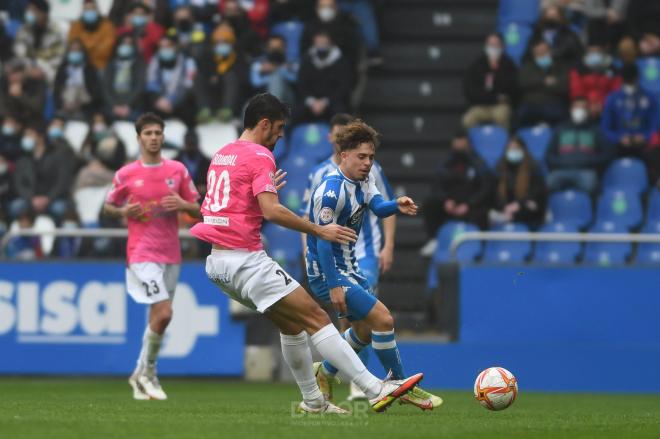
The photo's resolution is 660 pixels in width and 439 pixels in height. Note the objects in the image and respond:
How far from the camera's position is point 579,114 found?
17.5 meters

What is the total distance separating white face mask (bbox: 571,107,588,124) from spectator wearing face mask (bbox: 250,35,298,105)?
3.81 meters

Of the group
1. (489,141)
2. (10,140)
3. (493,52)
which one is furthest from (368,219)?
(10,140)

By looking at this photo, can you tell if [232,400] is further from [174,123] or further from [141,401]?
[174,123]

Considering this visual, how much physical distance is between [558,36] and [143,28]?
19.6 feet

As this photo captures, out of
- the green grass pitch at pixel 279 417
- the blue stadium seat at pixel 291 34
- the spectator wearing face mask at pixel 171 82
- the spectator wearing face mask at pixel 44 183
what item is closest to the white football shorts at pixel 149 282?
the green grass pitch at pixel 279 417

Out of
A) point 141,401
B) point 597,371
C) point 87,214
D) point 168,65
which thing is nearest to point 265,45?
point 168,65

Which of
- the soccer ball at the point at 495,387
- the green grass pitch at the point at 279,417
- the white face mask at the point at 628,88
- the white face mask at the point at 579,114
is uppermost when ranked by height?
the white face mask at the point at 628,88

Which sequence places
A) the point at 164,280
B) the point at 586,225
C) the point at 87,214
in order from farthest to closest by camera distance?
the point at 87,214 < the point at 586,225 < the point at 164,280

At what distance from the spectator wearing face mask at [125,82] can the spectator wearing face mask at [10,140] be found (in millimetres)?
1322

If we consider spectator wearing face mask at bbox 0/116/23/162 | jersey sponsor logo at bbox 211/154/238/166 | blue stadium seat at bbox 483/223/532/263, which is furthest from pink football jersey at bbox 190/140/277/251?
spectator wearing face mask at bbox 0/116/23/162

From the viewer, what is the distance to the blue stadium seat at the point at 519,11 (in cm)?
2003

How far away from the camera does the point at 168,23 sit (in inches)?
797

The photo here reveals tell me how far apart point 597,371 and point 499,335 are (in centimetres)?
114

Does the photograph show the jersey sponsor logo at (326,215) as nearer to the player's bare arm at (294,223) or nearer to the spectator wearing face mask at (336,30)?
the player's bare arm at (294,223)
